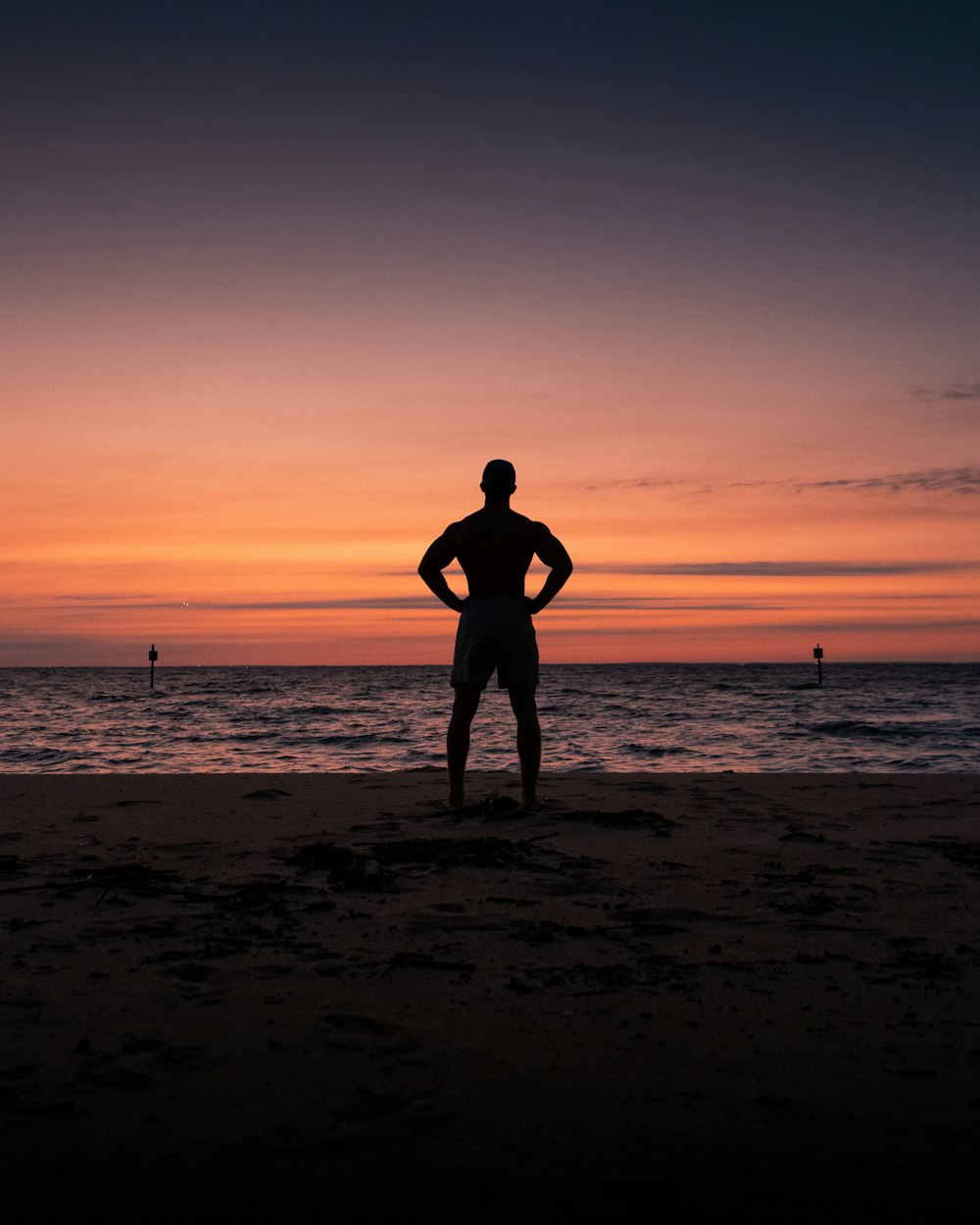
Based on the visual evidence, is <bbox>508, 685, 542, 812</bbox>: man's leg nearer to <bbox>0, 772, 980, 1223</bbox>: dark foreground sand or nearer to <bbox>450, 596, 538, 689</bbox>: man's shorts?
<bbox>450, 596, 538, 689</bbox>: man's shorts

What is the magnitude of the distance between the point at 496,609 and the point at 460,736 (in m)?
0.85

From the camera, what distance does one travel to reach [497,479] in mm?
6082

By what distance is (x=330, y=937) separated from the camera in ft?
10.7

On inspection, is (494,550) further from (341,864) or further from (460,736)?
(341,864)

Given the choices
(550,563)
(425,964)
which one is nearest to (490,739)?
(550,563)

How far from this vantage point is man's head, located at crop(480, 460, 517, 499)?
20.0 ft

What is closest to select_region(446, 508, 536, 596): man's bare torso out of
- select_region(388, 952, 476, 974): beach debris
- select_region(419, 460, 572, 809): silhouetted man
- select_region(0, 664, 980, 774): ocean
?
select_region(419, 460, 572, 809): silhouetted man

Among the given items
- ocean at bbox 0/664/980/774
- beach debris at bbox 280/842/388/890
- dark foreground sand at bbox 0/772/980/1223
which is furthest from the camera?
ocean at bbox 0/664/980/774

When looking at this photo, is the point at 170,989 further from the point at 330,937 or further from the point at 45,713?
the point at 45,713

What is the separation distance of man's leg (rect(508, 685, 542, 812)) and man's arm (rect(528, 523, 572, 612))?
560mm

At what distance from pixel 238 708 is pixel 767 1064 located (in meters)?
29.1

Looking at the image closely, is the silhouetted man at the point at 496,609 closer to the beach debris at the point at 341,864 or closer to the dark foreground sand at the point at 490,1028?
the dark foreground sand at the point at 490,1028

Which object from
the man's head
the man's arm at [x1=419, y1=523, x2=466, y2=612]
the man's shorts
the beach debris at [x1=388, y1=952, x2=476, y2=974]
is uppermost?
the man's head

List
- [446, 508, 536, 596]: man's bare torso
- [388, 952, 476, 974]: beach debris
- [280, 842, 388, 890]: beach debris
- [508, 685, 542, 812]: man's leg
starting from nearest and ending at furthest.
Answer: [388, 952, 476, 974]: beach debris < [280, 842, 388, 890]: beach debris < [508, 685, 542, 812]: man's leg < [446, 508, 536, 596]: man's bare torso
